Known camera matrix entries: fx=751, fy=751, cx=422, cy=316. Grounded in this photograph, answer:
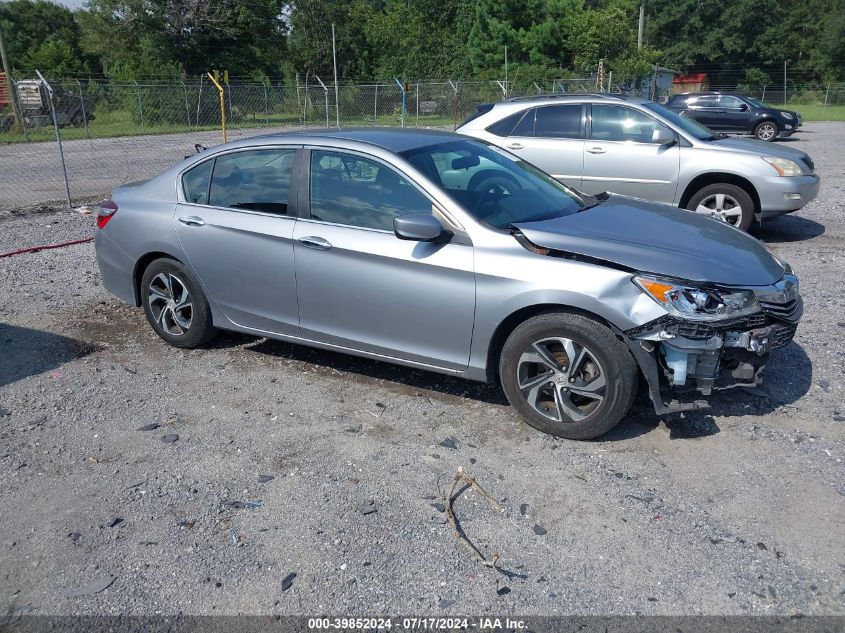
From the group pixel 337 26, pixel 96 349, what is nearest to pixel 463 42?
pixel 337 26

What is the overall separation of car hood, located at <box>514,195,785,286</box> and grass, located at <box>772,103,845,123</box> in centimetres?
3858

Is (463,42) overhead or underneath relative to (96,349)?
overhead

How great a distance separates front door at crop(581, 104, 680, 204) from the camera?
8.90 m

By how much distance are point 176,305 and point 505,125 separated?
5.61 metres

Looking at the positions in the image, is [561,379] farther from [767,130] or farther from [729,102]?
[767,130]

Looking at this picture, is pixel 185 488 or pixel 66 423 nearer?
pixel 185 488

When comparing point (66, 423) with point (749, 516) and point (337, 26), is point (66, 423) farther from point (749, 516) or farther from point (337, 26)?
point (337, 26)

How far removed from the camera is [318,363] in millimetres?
5633

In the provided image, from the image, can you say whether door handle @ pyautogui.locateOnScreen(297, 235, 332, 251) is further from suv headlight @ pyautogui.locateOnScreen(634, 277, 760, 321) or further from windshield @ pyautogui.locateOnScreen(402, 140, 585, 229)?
suv headlight @ pyautogui.locateOnScreen(634, 277, 760, 321)

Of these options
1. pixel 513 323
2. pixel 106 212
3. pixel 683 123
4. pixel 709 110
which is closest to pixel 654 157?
pixel 683 123

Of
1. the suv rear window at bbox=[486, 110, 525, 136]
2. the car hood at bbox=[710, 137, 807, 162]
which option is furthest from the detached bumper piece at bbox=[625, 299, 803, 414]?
the suv rear window at bbox=[486, 110, 525, 136]

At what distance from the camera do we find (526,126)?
970 centimetres

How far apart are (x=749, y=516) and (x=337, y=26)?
53.0 meters

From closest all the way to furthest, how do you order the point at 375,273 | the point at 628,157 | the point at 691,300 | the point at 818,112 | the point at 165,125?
the point at 691,300
the point at 375,273
the point at 628,157
the point at 165,125
the point at 818,112
